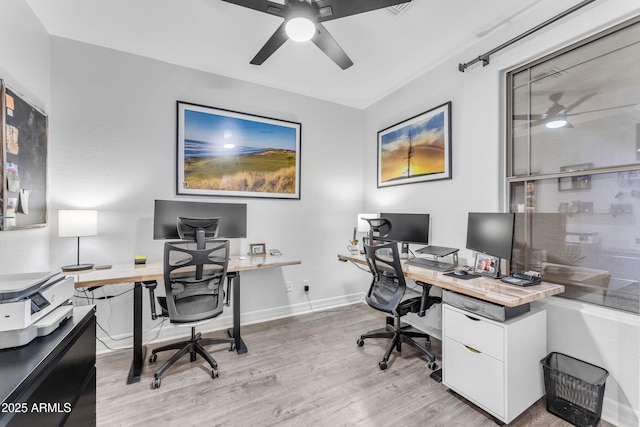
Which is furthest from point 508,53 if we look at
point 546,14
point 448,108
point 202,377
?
point 202,377

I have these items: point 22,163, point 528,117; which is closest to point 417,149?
point 528,117

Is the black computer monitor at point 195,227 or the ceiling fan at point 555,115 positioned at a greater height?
the ceiling fan at point 555,115

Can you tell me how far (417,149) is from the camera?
308cm

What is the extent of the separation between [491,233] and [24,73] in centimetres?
Answer: 364

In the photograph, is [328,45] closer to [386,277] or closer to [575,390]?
[386,277]

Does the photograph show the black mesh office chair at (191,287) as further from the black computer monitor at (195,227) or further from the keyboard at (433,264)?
the keyboard at (433,264)

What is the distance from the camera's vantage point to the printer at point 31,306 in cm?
86

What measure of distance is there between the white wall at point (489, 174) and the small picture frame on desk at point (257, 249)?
5.21ft

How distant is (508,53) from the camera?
2.22 meters

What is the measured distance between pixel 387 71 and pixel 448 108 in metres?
0.81

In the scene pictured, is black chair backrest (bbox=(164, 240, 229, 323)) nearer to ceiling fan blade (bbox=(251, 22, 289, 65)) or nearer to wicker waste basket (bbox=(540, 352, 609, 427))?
ceiling fan blade (bbox=(251, 22, 289, 65))

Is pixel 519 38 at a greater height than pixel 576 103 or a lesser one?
greater

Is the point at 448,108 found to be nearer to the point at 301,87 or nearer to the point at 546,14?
the point at 546,14

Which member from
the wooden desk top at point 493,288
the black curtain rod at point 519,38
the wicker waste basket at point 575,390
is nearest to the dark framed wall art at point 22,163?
the wooden desk top at point 493,288
